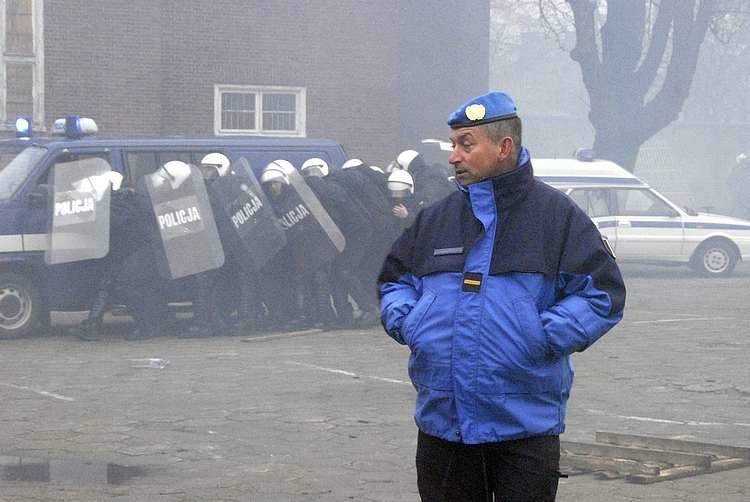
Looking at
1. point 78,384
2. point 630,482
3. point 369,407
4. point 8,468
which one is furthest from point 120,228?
point 630,482

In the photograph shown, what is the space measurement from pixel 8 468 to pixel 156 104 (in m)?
17.1

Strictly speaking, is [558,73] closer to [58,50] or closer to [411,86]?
[411,86]

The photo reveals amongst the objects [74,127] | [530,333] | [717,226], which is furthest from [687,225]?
[530,333]

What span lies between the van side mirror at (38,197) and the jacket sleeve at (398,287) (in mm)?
10017

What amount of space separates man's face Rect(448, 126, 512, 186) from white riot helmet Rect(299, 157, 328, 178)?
10983 millimetres

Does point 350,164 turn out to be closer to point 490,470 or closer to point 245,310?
point 245,310

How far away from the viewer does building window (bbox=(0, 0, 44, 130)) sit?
22.9 meters

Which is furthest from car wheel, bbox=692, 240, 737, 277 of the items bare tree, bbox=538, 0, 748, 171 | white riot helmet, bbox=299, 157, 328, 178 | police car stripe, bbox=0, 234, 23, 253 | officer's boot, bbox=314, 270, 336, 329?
police car stripe, bbox=0, 234, 23, 253

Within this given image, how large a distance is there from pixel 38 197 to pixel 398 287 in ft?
33.3

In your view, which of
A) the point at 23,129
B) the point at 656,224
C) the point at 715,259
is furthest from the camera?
the point at 715,259

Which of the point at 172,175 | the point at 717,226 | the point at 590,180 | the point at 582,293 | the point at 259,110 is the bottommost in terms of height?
the point at 717,226

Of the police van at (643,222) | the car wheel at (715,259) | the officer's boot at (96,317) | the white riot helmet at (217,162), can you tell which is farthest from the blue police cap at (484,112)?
the car wheel at (715,259)

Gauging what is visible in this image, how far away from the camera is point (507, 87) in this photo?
74.8 metres

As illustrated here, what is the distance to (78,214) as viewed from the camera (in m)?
13.6
